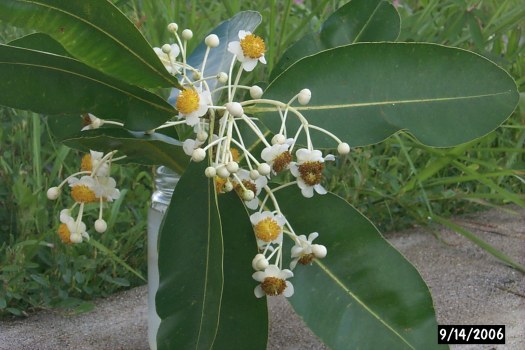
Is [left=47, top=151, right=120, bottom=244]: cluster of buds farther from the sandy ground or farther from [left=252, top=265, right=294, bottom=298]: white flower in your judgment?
the sandy ground

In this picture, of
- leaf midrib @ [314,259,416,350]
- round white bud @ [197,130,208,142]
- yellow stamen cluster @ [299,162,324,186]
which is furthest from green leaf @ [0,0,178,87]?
leaf midrib @ [314,259,416,350]

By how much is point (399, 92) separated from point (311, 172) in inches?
9.0

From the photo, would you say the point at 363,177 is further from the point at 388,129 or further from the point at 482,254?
the point at 388,129

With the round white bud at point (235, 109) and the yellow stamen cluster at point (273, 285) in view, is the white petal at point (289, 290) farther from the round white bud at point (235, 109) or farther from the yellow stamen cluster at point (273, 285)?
the round white bud at point (235, 109)

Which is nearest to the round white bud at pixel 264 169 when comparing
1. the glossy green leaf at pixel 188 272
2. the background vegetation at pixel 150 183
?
the glossy green leaf at pixel 188 272

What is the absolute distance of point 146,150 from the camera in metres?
1.03

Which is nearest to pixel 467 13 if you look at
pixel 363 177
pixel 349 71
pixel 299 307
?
pixel 363 177

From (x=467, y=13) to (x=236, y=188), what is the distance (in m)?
1.15

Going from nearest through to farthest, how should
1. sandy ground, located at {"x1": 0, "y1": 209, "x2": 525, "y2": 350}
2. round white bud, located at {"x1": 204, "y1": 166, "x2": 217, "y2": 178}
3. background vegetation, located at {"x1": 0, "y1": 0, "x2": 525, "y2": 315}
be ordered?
round white bud, located at {"x1": 204, "y1": 166, "x2": 217, "y2": 178} → sandy ground, located at {"x1": 0, "y1": 209, "x2": 525, "y2": 350} → background vegetation, located at {"x1": 0, "y1": 0, "x2": 525, "y2": 315}

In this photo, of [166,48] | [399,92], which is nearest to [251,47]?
[166,48]

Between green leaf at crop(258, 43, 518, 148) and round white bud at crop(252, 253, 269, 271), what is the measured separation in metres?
0.20

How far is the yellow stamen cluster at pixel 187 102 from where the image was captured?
937 millimetres

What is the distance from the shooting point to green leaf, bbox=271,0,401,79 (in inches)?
48.4

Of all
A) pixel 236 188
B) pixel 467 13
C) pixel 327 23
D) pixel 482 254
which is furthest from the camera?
pixel 467 13
